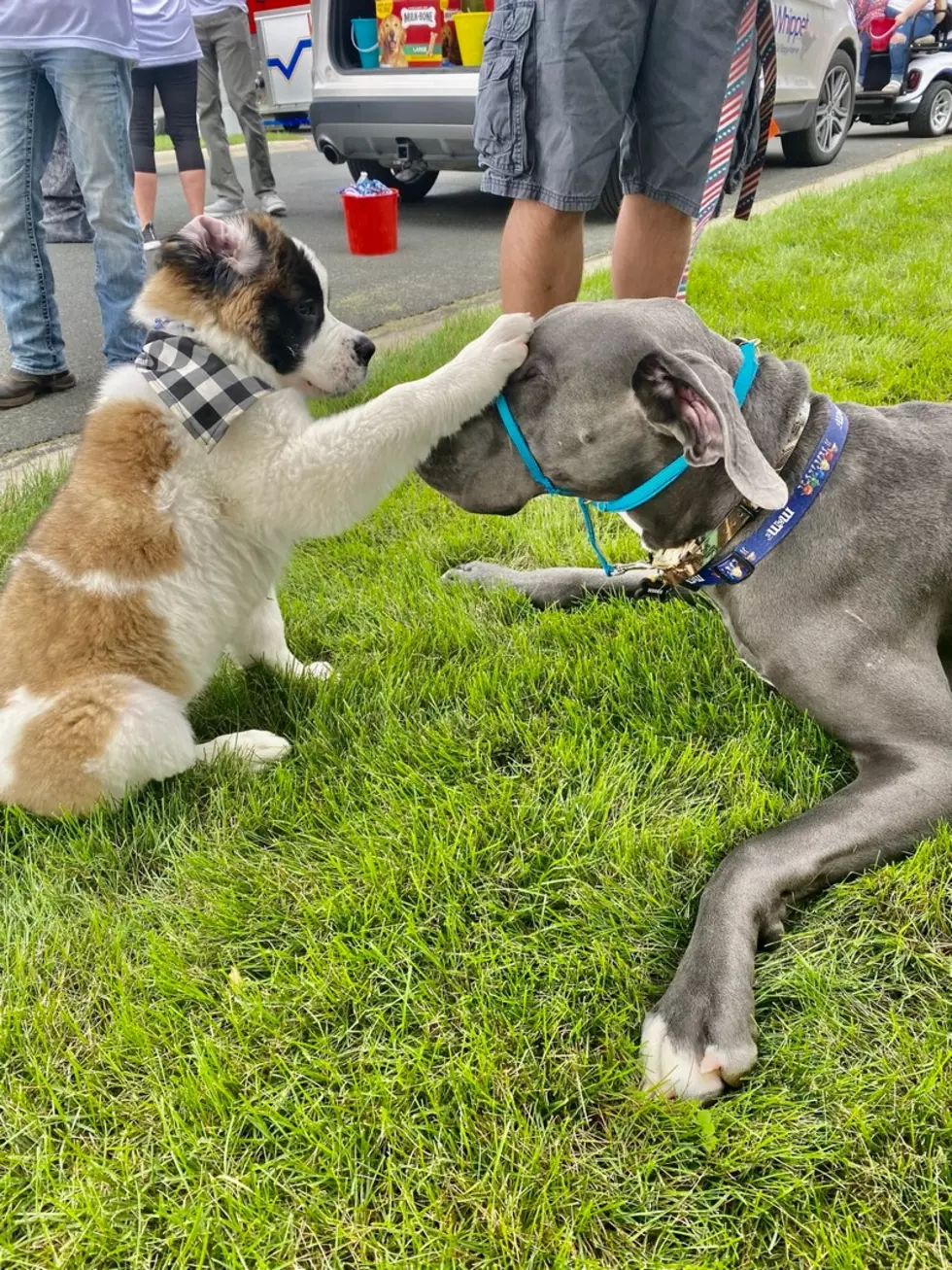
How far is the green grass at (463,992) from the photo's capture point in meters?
1.36

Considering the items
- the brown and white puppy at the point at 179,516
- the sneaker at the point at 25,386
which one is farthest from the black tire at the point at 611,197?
the brown and white puppy at the point at 179,516

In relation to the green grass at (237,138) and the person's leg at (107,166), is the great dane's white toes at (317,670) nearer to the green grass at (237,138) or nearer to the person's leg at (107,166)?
the person's leg at (107,166)

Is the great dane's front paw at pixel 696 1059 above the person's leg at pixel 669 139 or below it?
below

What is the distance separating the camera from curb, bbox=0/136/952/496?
4.07 meters

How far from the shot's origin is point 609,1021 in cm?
162

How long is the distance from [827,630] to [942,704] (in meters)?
0.28

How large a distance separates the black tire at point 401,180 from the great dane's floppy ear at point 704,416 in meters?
9.11

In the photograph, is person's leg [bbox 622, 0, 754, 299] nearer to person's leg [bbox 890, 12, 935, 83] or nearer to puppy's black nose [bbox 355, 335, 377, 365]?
puppy's black nose [bbox 355, 335, 377, 365]

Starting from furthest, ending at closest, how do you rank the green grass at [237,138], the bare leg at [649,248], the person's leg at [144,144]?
the green grass at [237,138] < the person's leg at [144,144] < the bare leg at [649,248]

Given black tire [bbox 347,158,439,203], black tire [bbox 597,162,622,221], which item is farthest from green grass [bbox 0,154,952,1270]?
Answer: black tire [bbox 347,158,439,203]

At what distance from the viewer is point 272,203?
9422 mm

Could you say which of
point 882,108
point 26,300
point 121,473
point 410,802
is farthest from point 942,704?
point 882,108

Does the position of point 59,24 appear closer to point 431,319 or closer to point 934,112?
point 431,319

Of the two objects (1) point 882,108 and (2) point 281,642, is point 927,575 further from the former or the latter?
(1) point 882,108
